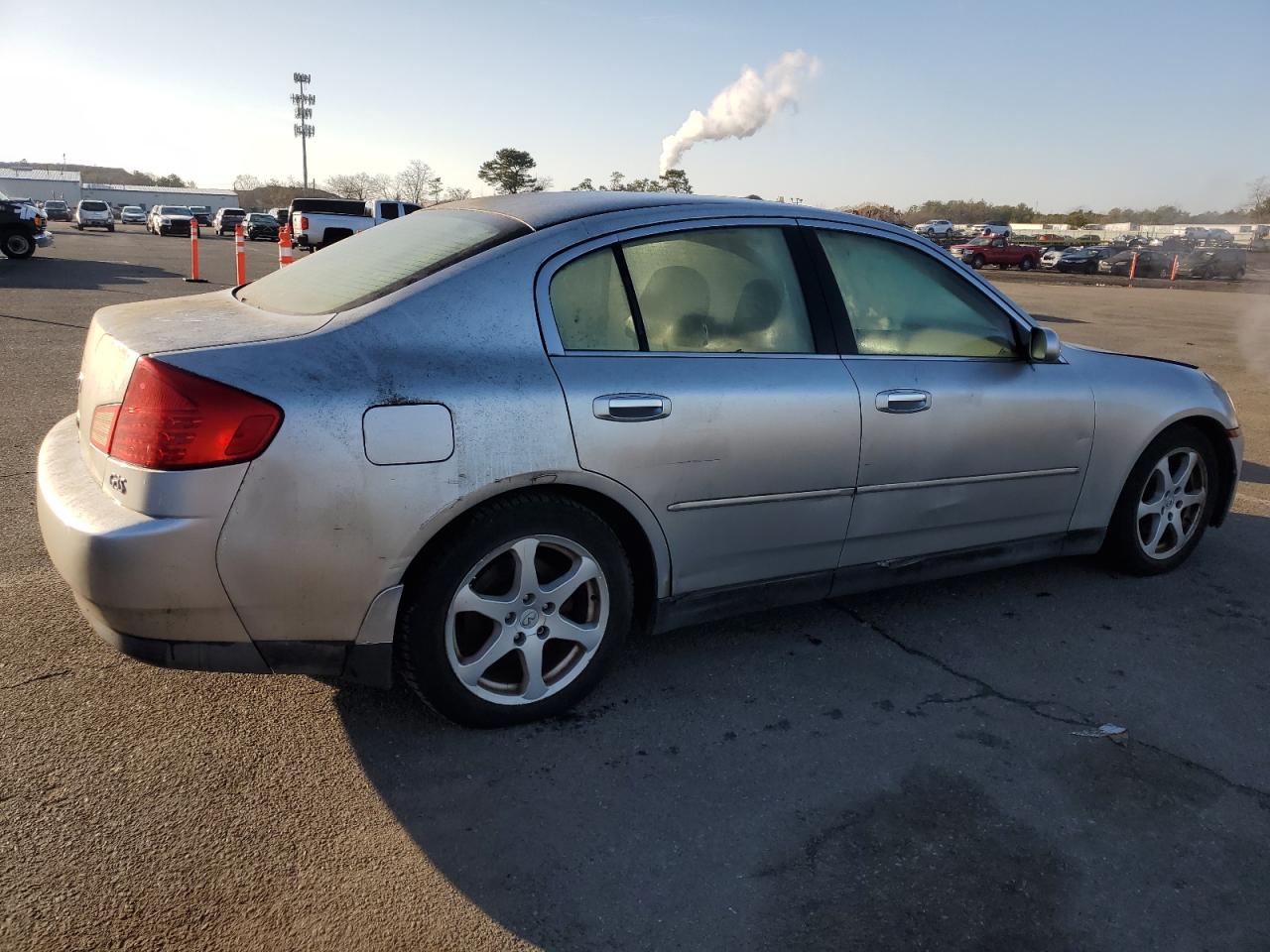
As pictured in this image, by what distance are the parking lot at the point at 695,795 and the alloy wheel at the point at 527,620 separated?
164 millimetres

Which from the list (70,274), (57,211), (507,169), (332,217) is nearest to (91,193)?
(57,211)

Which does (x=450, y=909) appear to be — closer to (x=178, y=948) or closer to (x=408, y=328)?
(x=178, y=948)

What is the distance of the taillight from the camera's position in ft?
7.82

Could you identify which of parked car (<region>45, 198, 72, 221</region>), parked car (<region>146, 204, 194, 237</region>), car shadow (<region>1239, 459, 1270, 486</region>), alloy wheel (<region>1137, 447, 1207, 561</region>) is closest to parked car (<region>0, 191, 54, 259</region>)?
car shadow (<region>1239, 459, 1270, 486</region>)

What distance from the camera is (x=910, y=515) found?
11.7 ft

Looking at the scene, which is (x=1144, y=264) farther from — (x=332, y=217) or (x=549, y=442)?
(x=549, y=442)

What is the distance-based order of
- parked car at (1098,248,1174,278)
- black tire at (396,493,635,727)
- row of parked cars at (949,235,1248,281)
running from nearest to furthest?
black tire at (396,493,635,727) < row of parked cars at (949,235,1248,281) < parked car at (1098,248,1174,278)

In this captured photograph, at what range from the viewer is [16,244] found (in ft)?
68.9

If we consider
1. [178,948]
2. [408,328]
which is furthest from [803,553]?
[178,948]

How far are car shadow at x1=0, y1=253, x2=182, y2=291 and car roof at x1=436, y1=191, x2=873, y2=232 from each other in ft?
49.8

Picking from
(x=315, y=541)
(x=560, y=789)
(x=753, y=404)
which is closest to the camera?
(x=315, y=541)

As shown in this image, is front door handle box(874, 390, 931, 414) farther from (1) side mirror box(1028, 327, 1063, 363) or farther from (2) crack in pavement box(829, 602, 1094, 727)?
(2) crack in pavement box(829, 602, 1094, 727)

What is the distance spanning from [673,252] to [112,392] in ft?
5.69

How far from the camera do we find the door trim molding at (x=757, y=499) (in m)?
3.04
